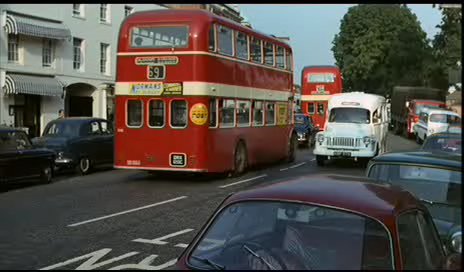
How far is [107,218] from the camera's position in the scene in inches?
420

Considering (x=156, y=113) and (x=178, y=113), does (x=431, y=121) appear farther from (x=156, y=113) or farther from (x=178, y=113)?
(x=156, y=113)

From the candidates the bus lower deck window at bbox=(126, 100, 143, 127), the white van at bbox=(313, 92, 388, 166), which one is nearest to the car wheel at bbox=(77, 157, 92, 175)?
the bus lower deck window at bbox=(126, 100, 143, 127)

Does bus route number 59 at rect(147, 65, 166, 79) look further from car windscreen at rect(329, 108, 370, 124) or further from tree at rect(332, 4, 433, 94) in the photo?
tree at rect(332, 4, 433, 94)

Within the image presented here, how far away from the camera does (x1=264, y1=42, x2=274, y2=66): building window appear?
19.4 metres

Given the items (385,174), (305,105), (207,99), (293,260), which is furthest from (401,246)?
(305,105)

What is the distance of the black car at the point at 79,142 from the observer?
1805 centimetres

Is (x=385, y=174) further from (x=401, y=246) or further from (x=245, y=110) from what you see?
(x=245, y=110)

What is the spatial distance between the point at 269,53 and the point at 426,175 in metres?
13.1

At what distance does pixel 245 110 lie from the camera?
1812 centimetres

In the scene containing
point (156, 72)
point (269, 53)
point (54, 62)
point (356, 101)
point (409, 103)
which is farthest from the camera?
point (409, 103)

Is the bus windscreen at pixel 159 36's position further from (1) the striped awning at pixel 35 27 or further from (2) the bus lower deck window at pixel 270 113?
(1) the striped awning at pixel 35 27

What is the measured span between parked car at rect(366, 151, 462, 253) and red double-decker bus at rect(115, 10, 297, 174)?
8449mm

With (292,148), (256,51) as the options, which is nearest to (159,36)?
(256,51)

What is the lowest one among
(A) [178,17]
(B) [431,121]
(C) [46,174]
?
(C) [46,174]
